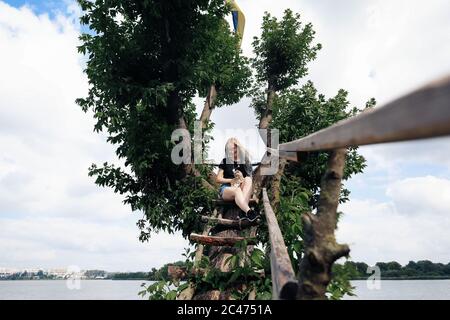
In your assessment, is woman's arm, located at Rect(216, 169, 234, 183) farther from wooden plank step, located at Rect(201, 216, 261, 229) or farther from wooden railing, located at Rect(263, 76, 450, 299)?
wooden railing, located at Rect(263, 76, 450, 299)

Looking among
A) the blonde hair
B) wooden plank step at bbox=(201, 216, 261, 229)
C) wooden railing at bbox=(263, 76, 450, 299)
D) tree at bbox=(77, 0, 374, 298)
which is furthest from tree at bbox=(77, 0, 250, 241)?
wooden railing at bbox=(263, 76, 450, 299)

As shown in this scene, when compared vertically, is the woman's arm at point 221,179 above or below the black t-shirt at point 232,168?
Answer: below

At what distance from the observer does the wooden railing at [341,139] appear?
1034 mm

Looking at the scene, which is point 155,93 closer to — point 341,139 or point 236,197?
point 236,197

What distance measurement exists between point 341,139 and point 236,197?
19.3ft

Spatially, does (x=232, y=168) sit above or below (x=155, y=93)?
below

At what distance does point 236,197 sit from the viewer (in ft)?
24.7

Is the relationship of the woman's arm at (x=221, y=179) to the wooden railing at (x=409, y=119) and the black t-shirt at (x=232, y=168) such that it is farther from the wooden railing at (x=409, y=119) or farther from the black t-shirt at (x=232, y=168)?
the wooden railing at (x=409, y=119)

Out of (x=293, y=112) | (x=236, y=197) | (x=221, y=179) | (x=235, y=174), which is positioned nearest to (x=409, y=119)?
Answer: (x=236, y=197)

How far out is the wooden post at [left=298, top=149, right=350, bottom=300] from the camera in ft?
6.18

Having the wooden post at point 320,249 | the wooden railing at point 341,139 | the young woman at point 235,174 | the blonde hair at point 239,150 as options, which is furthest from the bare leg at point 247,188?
the wooden post at point 320,249

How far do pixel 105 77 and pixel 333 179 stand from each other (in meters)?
8.99

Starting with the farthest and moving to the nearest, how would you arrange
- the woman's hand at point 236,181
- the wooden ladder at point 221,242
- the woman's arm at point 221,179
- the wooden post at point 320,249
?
the woman's arm at point 221,179
the woman's hand at point 236,181
the wooden ladder at point 221,242
the wooden post at point 320,249
